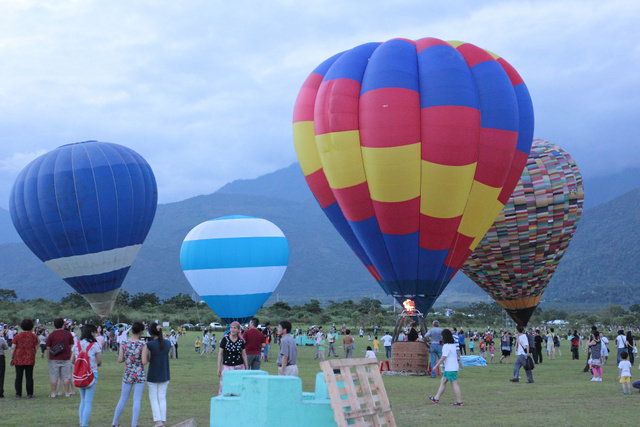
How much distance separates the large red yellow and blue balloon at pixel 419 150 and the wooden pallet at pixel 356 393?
35.3 ft

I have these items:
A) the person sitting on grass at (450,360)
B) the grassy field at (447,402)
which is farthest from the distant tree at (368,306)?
the person sitting on grass at (450,360)

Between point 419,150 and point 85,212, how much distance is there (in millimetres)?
15368

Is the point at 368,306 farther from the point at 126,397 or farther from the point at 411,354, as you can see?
the point at 126,397

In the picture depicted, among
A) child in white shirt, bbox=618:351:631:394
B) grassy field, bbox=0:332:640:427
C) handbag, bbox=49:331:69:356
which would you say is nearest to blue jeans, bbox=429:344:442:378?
grassy field, bbox=0:332:640:427

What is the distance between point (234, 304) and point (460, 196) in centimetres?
1381

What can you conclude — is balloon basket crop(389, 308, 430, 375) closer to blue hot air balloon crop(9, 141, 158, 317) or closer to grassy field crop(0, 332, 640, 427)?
grassy field crop(0, 332, 640, 427)

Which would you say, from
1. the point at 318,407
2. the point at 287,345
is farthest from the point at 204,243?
the point at 318,407

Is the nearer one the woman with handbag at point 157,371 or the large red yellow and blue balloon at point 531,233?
the woman with handbag at point 157,371

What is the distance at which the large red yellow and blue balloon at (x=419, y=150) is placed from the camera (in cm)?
1795

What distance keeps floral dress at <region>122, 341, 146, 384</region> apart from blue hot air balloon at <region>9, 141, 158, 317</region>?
65.4 ft

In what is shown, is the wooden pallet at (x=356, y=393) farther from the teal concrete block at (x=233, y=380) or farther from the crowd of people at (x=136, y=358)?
the crowd of people at (x=136, y=358)

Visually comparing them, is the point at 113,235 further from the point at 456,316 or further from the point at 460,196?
the point at 456,316

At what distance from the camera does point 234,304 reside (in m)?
29.2

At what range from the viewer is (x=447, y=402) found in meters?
12.3
